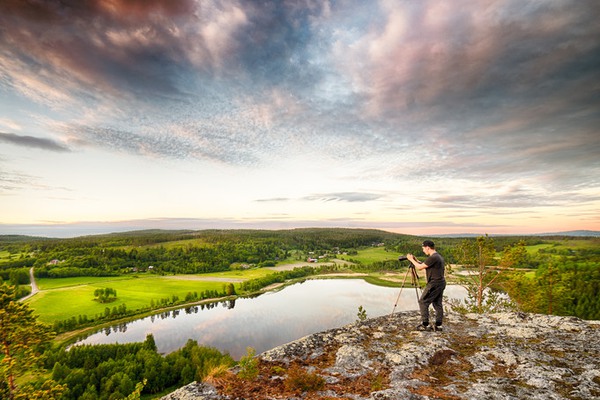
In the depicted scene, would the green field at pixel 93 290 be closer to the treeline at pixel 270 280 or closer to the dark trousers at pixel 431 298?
the treeline at pixel 270 280

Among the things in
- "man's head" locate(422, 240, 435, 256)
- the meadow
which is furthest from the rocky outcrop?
the meadow

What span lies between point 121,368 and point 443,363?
238 feet

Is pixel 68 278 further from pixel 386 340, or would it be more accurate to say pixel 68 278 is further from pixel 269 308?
pixel 386 340

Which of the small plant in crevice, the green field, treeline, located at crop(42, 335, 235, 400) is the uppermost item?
the small plant in crevice

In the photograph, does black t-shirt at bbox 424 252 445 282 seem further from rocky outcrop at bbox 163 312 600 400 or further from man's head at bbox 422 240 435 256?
rocky outcrop at bbox 163 312 600 400

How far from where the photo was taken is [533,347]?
693cm

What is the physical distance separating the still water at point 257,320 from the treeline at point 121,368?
1304 centimetres

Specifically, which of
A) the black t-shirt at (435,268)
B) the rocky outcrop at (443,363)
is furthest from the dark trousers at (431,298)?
the rocky outcrop at (443,363)

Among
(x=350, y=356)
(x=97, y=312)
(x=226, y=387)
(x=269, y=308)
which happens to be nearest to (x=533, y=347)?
(x=350, y=356)

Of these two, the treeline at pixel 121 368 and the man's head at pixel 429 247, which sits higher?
the man's head at pixel 429 247

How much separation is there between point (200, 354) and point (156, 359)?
1064 cm

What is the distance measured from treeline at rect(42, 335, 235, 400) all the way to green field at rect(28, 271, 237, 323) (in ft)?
165

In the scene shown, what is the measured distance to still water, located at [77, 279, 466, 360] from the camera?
262 ft

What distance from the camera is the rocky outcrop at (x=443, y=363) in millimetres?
5117
